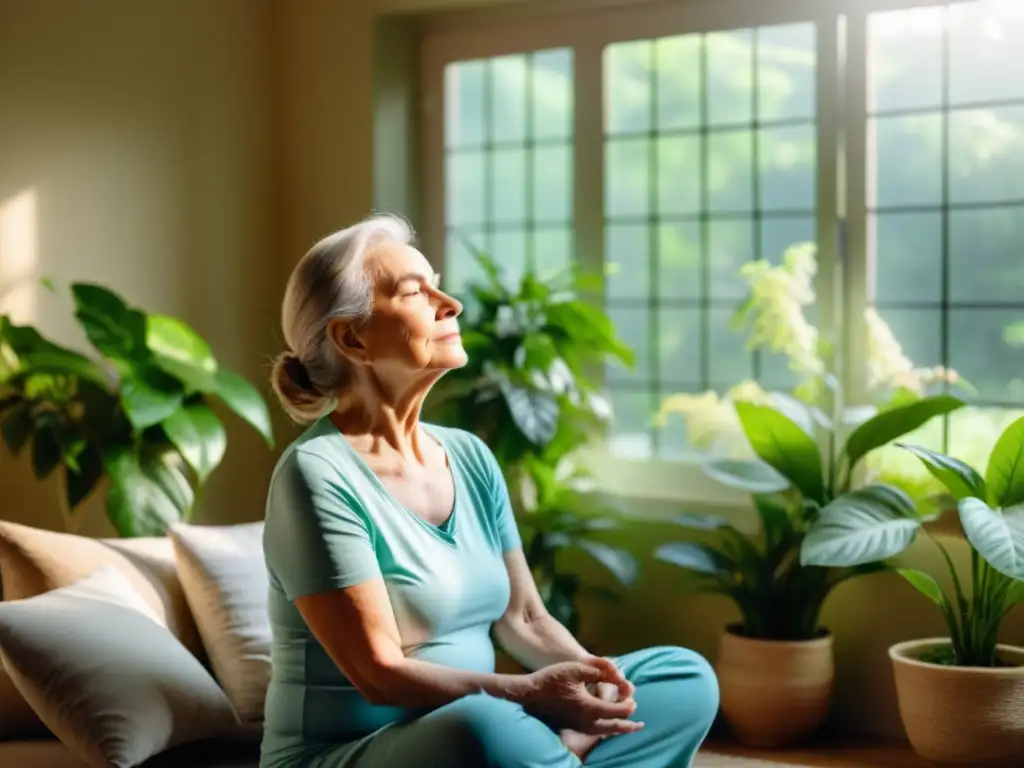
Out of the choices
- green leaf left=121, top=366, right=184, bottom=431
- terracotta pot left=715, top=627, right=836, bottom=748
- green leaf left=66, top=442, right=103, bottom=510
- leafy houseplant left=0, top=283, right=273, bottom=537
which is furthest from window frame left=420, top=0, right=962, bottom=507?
green leaf left=66, top=442, right=103, bottom=510

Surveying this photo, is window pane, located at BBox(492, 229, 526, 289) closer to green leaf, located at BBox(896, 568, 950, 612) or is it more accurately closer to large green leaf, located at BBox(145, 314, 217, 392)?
large green leaf, located at BBox(145, 314, 217, 392)

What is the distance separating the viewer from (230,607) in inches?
128

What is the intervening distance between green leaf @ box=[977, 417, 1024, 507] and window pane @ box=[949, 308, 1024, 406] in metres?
0.48

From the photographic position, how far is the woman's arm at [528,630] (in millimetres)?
Result: 2662

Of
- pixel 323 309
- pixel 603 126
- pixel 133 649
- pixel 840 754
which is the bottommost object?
pixel 840 754

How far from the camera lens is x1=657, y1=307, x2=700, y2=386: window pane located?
447 centimetres

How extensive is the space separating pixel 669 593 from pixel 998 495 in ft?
3.88

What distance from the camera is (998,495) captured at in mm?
3473

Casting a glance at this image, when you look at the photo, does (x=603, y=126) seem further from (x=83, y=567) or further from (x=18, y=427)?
(x=83, y=567)

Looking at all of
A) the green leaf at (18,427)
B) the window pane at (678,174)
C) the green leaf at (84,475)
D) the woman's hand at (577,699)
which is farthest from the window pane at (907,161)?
the green leaf at (18,427)

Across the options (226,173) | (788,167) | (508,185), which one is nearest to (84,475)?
(226,173)

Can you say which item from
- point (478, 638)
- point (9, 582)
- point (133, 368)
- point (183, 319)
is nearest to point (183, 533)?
point (9, 582)

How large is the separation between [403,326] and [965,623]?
1.79 m

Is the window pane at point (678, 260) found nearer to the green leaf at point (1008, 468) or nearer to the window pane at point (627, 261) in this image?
the window pane at point (627, 261)
